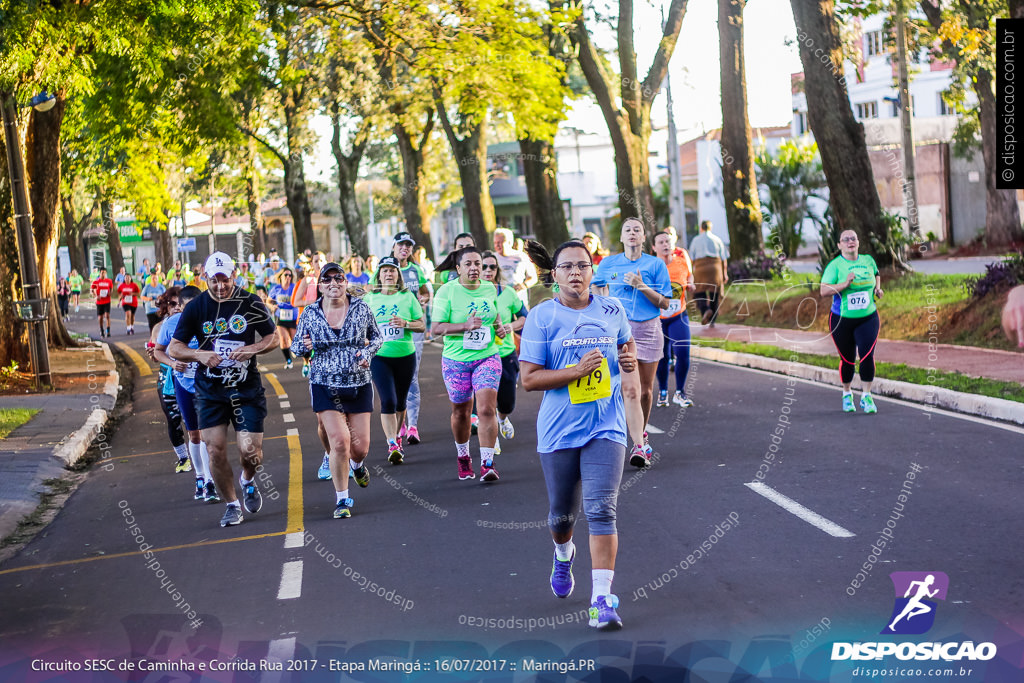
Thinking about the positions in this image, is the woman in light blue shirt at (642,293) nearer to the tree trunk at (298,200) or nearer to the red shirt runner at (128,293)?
the red shirt runner at (128,293)

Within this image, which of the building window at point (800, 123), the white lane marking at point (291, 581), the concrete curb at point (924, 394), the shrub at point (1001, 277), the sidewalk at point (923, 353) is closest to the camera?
the white lane marking at point (291, 581)

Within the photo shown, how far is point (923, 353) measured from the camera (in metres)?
18.1

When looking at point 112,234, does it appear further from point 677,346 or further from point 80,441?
point 677,346

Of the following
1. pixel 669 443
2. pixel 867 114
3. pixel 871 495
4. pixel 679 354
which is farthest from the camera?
pixel 867 114

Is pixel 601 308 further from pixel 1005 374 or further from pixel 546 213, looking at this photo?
pixel 546 213

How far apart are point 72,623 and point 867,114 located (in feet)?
220

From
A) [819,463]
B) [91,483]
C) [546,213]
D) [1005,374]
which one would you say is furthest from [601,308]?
[546,213]

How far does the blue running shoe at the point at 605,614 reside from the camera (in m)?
6.00

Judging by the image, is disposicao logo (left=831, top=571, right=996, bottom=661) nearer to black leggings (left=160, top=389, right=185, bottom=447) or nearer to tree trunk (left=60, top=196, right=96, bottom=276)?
black leggings (left=160, top=389, right=185, bottom=447)

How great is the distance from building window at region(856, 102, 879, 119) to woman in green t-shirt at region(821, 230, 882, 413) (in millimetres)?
57987

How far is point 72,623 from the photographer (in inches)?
270

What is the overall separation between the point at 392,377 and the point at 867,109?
62513mm

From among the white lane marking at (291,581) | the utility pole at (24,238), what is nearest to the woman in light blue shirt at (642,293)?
the white lane marking at (291,581)

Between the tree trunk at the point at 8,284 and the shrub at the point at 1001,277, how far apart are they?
608 inches
